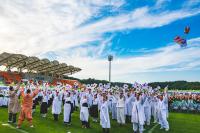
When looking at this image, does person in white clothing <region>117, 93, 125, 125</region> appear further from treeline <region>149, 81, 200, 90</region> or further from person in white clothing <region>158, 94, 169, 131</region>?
treeline <region>149, 81, 200, 90</region>

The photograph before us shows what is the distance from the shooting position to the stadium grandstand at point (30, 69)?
4854cm

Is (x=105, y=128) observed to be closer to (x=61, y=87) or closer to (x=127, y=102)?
(x=127, y=102)

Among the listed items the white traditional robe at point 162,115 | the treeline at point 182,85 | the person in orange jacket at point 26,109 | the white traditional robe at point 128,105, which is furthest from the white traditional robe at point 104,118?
the treeline at point 182,85

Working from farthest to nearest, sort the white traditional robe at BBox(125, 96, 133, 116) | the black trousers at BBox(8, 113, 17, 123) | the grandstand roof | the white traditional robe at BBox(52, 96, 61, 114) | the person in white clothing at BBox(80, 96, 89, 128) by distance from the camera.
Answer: the grandstand roof, the white traditional robe at BBox(52, 96, 61, 114), the white traditional robe at BBox(125, 96, 133, 116), the person in white clothing at BBox(80, 96, 89, 128), the black trousers at BBox(8, 113, 17, 123)

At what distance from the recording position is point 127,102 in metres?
18.3

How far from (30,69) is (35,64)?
13.8 ft

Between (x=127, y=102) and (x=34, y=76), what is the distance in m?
42.9

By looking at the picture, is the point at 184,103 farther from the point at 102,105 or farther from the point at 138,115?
the point at 102,105

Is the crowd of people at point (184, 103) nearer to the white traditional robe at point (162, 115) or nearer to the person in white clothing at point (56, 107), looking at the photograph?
the white traditional robe at point (162, 115)

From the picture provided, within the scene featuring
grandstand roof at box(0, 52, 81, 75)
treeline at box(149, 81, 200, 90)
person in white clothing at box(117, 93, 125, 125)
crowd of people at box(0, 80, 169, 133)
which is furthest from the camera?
treeline at box(149, 81, 200, 90)

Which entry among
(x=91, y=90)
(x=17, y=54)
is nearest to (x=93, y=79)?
(x=17, y=54)

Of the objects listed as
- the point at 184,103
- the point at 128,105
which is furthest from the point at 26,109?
the point at 184,103

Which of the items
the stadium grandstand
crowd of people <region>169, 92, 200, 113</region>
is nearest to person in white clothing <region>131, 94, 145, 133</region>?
crowd of people <region>169, 92, 200, 113</region>

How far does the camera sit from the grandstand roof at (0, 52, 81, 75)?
158 ft
